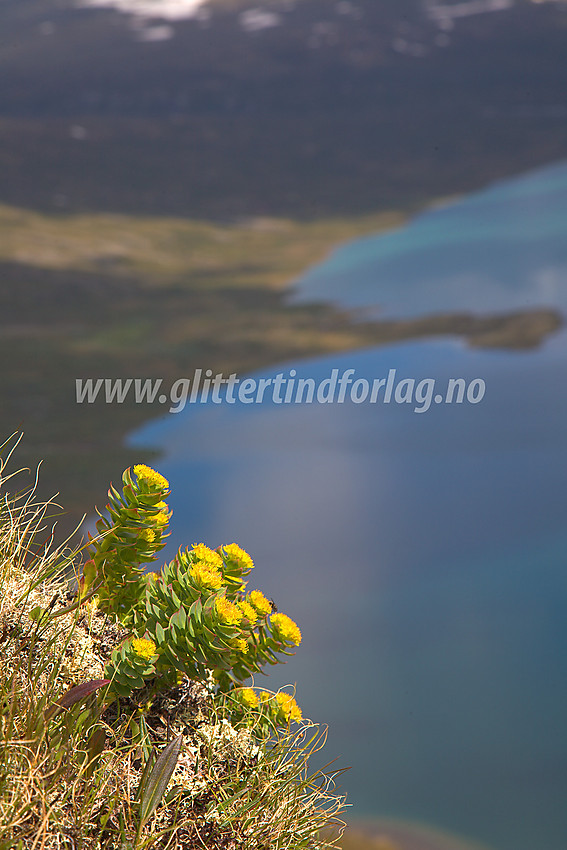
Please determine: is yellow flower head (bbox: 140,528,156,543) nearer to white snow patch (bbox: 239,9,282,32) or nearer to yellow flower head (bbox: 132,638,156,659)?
yellow flower head (bbox: 132,638,156,659)

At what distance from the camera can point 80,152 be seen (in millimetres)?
2133

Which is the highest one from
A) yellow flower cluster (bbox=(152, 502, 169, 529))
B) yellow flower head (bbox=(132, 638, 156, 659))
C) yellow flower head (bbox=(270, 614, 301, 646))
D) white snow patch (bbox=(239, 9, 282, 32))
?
white snow patch (bbox=(239, 9, 282, 32))

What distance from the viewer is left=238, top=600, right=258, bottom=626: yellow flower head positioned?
472 mm

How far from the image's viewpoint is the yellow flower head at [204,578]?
18.2 inches

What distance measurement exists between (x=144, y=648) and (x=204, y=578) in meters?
0.06

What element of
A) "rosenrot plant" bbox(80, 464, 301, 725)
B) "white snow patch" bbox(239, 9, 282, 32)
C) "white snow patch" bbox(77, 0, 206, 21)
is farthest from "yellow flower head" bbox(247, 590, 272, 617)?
"white snow patch" bbox(77, 0, 206, 21)

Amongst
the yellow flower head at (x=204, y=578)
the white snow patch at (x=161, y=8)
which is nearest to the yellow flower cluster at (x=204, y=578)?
the yellow flower head at (x=204, y=578)

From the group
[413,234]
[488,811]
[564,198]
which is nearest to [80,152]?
[413,234]

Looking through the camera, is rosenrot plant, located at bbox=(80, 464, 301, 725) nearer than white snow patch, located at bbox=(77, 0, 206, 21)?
Yes

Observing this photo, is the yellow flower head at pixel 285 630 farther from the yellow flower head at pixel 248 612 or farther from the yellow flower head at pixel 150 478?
the yellow flower head at pixel 150 478

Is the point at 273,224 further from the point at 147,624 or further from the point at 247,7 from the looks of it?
the point at 147,624

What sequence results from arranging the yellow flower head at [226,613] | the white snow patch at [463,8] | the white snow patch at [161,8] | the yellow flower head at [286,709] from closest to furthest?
the yellow flower head at [226,613] < the yellow flower head at [286,709] < the white snow patch at [463,8] < the white snow patch at [161,8]

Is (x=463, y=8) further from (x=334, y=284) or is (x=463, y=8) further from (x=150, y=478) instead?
(x=150, y=478)

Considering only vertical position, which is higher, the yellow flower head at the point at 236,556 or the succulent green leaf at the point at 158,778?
the yellow flower head at the point at 236,556
